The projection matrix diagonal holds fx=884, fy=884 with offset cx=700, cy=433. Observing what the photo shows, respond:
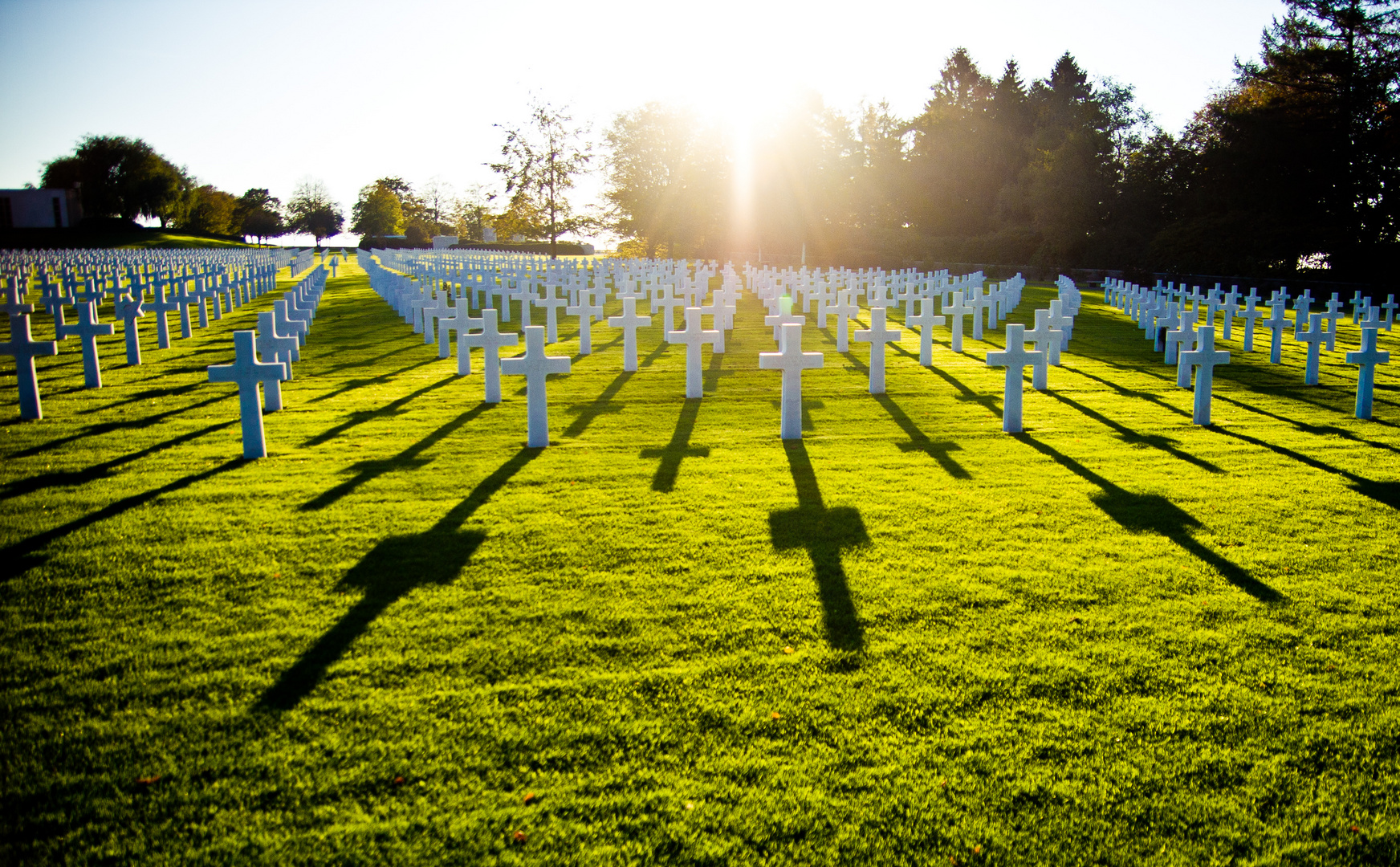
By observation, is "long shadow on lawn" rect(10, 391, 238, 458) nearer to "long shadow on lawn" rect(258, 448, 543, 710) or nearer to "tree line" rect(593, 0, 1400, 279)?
"long shadow on lawn" rect(258, 448, 543, 710)

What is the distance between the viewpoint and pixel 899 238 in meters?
57.2

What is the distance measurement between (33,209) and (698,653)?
10905 cm

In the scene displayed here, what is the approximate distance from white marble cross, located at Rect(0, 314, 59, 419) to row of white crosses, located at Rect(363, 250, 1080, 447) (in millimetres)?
4395

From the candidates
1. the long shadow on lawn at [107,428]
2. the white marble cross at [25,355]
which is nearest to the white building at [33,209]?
the white marble cross at [25,355]

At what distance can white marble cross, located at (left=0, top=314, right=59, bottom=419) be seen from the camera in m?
8.97

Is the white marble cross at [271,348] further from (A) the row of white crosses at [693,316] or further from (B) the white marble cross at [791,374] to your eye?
(B) the white marble cross at [791,374]

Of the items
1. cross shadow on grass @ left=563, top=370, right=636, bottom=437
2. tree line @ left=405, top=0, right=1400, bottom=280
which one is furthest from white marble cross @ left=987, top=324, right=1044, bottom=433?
tree line @ left=405, top=0, right=1400, bottom=280

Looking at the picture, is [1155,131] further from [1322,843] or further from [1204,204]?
[1322,843]

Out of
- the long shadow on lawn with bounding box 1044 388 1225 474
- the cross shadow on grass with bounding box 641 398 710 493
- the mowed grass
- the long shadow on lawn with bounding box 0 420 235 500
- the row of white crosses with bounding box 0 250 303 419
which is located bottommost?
the mowed grass

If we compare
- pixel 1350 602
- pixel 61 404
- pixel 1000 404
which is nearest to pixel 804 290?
pixel 1000 404

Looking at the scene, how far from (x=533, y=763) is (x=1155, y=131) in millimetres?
64232

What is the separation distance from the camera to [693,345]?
10328mm

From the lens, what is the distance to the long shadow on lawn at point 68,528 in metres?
4.94

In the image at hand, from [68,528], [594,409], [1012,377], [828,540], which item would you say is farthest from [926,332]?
[68,528]
